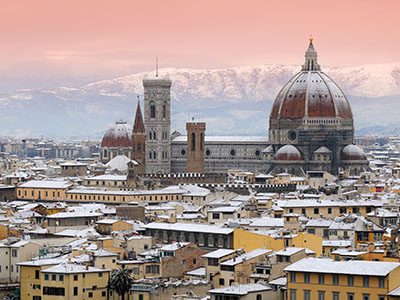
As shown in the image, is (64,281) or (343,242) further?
(343,242)

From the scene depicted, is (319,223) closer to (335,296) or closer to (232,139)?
(335,296)

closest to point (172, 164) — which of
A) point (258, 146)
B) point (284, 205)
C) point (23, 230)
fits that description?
point (258, 146)

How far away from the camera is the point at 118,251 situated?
2739 inches

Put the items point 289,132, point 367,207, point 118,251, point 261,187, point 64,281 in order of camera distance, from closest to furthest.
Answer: point 64,281, point 118,251, point 367,207, point 261,187, point 289,132

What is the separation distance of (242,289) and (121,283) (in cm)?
626

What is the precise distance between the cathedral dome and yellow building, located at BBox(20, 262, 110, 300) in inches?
3503

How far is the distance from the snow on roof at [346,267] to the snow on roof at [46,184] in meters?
62.4

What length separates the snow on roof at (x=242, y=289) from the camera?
57000mm

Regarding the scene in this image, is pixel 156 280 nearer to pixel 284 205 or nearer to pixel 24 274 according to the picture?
pixel 24 274

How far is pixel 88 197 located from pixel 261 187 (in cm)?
1522

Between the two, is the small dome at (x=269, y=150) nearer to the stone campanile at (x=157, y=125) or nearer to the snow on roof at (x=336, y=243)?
the stone campanile at (x=157, y=125)

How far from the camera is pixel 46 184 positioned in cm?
12088

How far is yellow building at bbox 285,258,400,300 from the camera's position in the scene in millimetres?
54750

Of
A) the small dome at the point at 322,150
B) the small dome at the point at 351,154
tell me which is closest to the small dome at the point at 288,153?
the small dome at the point at 322,150
